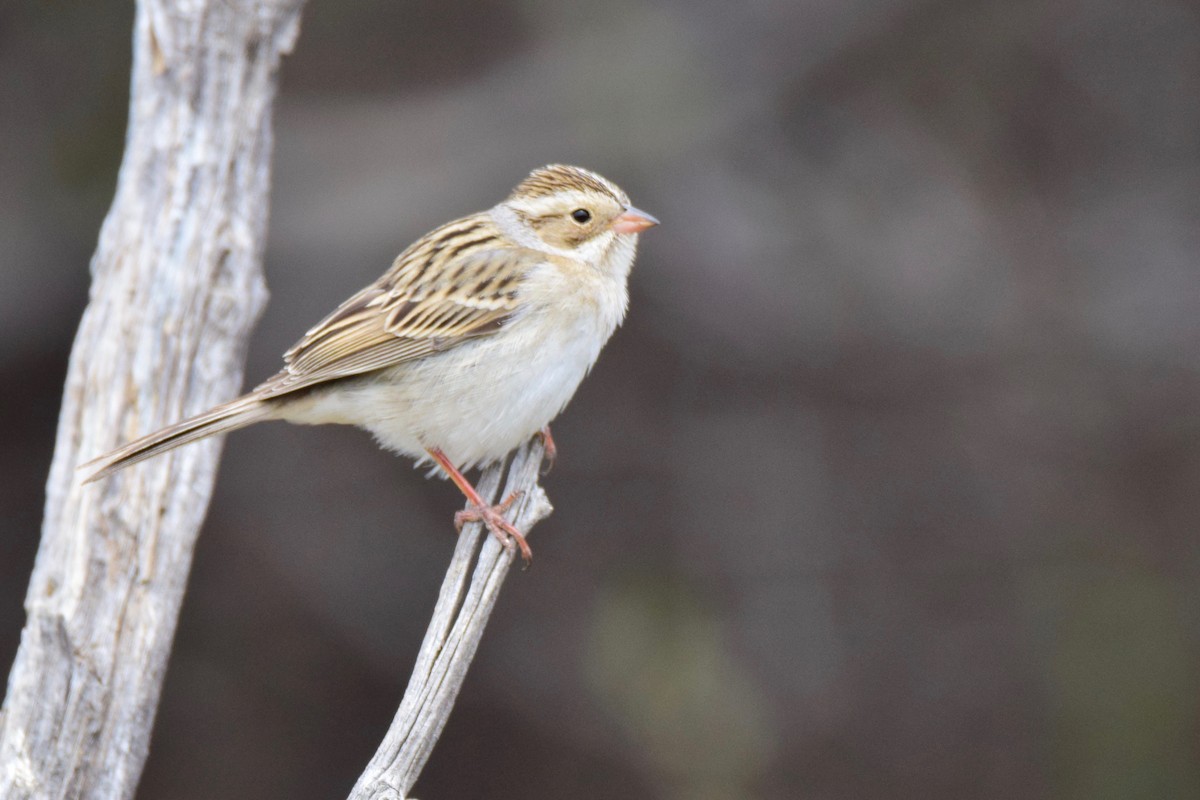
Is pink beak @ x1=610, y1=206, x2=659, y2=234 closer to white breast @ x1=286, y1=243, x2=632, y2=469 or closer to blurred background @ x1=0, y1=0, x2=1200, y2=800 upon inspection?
white breast @ x1=286, y1=243, x2=632, y2=469

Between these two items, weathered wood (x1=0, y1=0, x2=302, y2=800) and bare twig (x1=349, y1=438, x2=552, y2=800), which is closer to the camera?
bare twig (x1=349, y1=438, x2=552, y2=800)

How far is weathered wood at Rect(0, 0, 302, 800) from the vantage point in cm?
437

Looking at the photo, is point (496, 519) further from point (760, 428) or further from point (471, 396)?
point (760, 428)

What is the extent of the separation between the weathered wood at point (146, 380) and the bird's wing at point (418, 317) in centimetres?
27

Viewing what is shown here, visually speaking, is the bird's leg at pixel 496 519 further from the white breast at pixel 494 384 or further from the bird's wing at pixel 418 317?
the bird's wing at pixel 418 317

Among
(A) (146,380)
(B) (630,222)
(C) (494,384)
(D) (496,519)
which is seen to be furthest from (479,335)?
(A) (146,380)

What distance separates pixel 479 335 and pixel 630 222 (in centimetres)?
71

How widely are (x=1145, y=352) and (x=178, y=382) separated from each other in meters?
5.70

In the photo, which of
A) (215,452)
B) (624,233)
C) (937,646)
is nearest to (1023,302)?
(937,646)

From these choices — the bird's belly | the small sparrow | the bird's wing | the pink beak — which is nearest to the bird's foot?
the small sparrow

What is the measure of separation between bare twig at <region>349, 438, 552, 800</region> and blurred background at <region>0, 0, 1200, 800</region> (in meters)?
3.92

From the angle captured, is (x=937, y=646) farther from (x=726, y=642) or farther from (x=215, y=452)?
(x=215, y=452)

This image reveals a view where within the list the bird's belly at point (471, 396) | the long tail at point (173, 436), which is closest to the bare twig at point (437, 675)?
the bird's belly at point (471, 396)

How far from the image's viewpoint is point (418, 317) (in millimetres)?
5285
